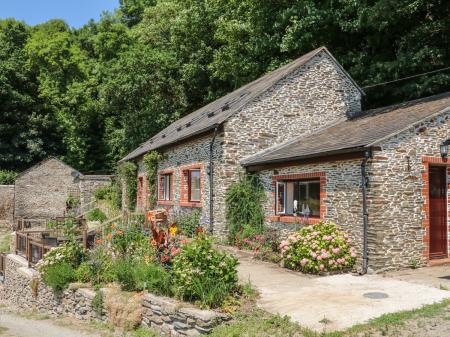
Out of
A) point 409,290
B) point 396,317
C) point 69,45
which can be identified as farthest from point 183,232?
point 69,45

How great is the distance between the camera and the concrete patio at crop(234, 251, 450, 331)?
697cm

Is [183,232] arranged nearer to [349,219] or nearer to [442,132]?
[349,219]

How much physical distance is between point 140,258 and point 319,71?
34.4ft

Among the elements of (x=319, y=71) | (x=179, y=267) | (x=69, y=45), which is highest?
(x=69, y=45)

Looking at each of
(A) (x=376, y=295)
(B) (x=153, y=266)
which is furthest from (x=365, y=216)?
(B) (x=153, y=266)

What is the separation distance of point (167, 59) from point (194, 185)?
16468 mm

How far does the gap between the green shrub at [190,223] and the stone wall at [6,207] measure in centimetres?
1757

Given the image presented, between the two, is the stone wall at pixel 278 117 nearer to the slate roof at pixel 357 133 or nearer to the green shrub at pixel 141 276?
the slate roof at pixel 357 133

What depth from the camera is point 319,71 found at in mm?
16703

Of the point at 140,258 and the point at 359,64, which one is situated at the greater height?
the point at 359,64

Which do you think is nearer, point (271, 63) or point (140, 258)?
point (140, 258)

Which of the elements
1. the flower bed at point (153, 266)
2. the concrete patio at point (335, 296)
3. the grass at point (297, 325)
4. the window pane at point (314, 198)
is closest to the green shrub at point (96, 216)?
the flower bed at point (153, 266)

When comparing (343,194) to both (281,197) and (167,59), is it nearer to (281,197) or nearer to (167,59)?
(281,197)

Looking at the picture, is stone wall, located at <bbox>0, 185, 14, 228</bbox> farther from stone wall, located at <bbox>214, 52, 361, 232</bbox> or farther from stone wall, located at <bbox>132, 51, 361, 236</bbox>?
stone wall, located at <bbox>214, 52, 361, 232</bbox>
